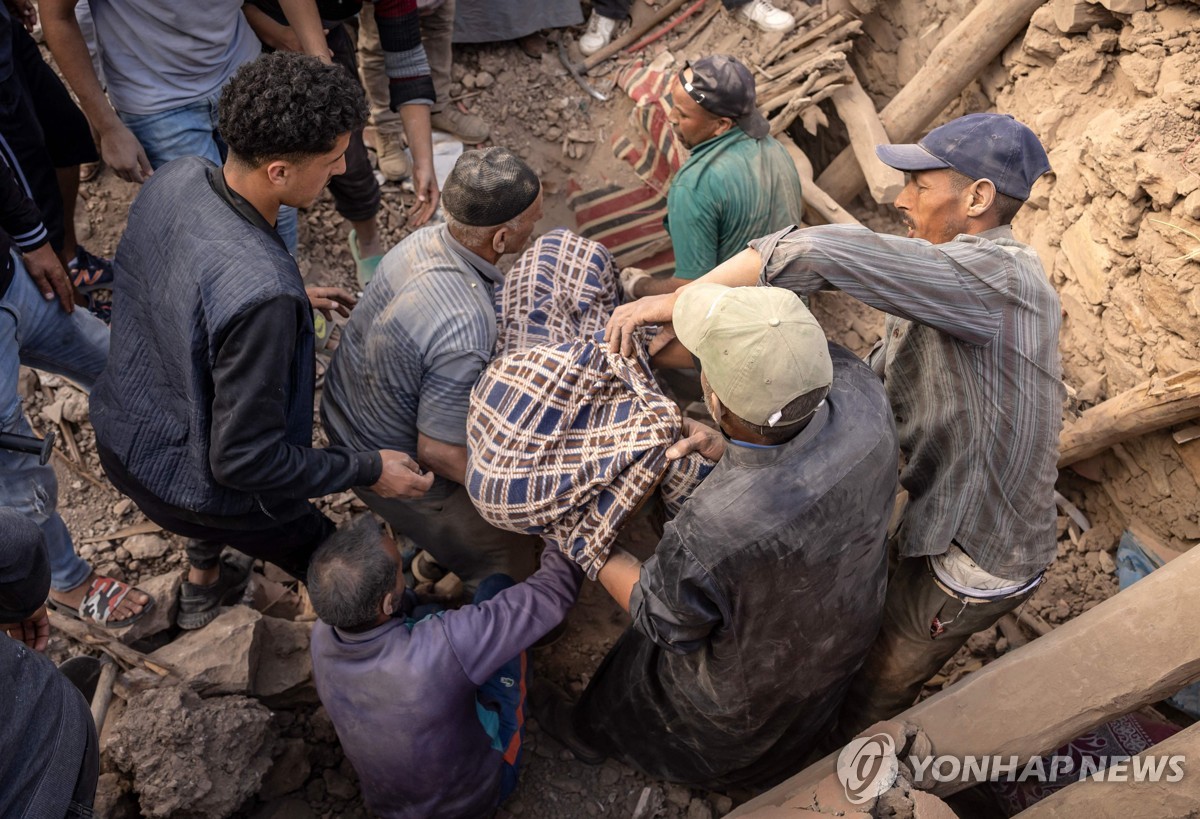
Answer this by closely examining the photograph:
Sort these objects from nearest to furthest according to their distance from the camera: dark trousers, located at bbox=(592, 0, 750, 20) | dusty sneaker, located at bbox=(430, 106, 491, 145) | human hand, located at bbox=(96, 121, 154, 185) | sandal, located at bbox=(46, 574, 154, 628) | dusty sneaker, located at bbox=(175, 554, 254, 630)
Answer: sandal, located at bbox=(46, 574, 154, 628), dusty sneaker, located at bbox=(175, 554, 254, 630), human hand, located at bbox=(96, 121, 154, 185), dusty sneaker, located at bbox=(430, 106, 491, 145), dark trousers, located at bbox=(592, 0, 750, 20)

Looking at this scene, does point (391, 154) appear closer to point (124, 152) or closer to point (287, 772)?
point (124, 152)

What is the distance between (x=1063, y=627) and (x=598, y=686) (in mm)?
1600

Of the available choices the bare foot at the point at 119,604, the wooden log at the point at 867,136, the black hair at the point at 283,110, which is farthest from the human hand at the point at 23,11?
the wooden log at the point at 867,136

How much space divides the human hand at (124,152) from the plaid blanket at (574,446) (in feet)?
6.96

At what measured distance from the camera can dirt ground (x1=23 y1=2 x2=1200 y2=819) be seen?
3.18 m

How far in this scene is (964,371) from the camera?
7.50 feet

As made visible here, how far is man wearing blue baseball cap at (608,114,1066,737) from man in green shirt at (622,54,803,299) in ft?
→ 3.37

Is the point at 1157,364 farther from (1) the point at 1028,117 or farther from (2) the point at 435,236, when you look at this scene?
(2) the point at 435,236

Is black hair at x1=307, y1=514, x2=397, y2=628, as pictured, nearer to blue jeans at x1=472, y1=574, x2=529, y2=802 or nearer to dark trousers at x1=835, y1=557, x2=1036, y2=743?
→ blue jeans at x1=472, y1=574, x2=529, y2=802

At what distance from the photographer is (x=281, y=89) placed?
235 centimetres

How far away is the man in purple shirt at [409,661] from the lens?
2.64m

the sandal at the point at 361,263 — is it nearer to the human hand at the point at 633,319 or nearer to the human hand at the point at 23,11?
the human hand at the point at 23,11

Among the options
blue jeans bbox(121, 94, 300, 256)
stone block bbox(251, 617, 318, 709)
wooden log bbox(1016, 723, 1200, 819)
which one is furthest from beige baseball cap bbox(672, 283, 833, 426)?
blue jeans bbox(121, 94, 300, 256)

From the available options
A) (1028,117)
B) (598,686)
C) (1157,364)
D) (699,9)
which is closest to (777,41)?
(699,9)
